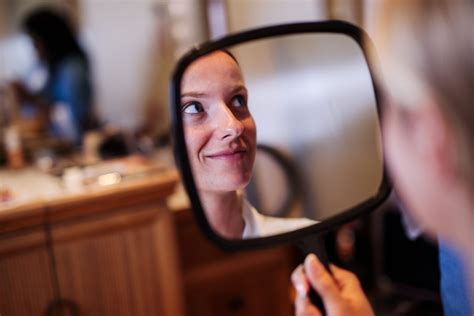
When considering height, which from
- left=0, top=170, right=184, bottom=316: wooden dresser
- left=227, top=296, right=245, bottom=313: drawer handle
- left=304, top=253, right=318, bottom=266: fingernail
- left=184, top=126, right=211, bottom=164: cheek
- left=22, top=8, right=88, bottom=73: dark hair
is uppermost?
left=22, top=8, right=88, bottom=73: dark hair

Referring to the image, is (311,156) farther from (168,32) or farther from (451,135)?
(168,32)

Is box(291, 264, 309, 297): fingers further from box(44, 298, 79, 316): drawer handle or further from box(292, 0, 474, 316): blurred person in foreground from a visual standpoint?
box(44, 298, 79, 316): drawer handle

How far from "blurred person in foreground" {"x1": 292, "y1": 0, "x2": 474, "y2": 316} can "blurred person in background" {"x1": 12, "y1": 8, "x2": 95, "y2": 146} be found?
1296 millimetres

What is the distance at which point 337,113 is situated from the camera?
1.55ft

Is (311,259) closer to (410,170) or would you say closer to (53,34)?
(410,170)

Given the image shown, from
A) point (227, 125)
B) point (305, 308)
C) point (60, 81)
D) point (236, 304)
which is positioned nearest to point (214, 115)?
point (227, 125)

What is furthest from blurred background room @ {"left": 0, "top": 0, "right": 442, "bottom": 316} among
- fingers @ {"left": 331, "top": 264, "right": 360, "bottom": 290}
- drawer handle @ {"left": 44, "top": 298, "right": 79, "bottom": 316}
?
fingers @ {"left": 331, "top": 264, "right": 360, "bottom": 290}

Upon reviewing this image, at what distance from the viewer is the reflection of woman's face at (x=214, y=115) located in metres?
0.42

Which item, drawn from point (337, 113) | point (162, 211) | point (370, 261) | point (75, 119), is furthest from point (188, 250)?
point (370, 261)

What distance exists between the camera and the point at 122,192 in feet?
2.87

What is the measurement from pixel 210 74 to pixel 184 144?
0.23ft

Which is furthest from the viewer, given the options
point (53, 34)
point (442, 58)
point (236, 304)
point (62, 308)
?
point (53, 34)

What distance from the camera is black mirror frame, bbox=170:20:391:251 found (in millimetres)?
423

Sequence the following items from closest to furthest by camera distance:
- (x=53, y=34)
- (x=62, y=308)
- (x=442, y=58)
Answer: (x=442, y=58)
(x=62, y=308)
(x=53, y=34)
